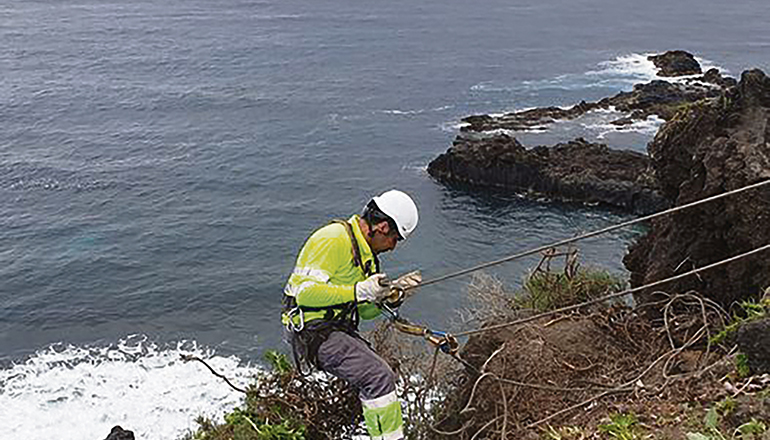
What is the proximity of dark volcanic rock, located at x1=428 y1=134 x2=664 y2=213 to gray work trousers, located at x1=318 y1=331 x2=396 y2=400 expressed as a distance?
3669 centimetres

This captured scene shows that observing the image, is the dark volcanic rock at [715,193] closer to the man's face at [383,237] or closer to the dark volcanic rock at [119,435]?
the man's face at [383,237]

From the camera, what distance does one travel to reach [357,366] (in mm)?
7547

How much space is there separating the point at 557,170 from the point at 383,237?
127 feet

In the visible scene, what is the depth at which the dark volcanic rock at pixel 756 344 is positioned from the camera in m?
7.34

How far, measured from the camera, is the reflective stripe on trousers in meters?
7.50

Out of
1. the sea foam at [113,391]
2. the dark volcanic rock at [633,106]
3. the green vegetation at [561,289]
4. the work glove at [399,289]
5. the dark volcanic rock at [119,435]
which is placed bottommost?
the sea foam at [113,391]

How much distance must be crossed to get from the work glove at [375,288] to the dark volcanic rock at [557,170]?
121 feet

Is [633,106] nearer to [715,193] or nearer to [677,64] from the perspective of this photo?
[677,64]

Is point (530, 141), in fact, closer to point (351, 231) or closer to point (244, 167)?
point (244, 167)

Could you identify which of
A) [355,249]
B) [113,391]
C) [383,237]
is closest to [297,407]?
[355,249]

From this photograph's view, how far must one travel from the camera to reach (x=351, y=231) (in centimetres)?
740

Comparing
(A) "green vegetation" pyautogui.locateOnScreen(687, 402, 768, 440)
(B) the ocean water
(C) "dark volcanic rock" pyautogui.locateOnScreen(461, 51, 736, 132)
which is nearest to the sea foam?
(B) the ocean water

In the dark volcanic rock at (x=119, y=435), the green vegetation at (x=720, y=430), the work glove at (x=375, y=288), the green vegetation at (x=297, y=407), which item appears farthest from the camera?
the dark volcanic rock at (x=119, y=435)

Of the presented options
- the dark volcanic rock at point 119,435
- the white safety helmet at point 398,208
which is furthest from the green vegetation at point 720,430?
the dark volcanic rock at point 119,435
